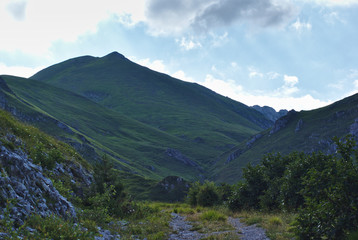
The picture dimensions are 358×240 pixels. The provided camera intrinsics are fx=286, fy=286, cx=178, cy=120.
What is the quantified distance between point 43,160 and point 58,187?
117 inches

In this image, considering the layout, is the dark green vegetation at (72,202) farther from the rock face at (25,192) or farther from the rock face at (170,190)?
the rock face at (170,190)

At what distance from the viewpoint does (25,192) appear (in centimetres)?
1252

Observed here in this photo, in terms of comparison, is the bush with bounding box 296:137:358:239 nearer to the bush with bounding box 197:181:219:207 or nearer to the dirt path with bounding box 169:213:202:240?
the dirt path with bounding box 169:213:202:240

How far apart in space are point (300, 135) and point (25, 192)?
16227 cm

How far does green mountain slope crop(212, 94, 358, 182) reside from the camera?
13989 centimetres

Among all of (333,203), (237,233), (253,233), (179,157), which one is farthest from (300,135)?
(333,203)

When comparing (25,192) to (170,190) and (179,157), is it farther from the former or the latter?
(179,157)

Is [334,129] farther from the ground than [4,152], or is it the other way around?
[334,129]

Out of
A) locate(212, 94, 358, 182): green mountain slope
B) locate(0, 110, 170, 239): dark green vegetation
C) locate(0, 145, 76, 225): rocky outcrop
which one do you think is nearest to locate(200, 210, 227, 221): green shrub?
locate(0, 110, 170, 239): dark green vegetation

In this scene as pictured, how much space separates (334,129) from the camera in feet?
474

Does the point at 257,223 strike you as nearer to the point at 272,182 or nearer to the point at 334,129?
the point at 272,182

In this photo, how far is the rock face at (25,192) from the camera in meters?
11.4

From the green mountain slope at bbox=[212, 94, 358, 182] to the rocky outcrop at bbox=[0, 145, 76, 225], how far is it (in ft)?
434

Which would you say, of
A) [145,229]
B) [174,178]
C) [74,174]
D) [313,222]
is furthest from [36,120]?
[313,222]
